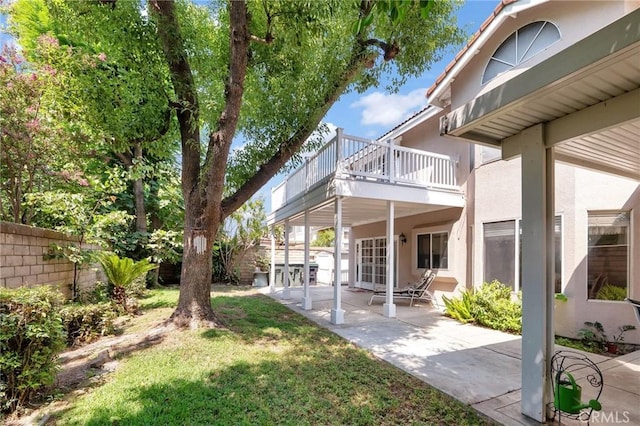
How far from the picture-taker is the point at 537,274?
3434mm

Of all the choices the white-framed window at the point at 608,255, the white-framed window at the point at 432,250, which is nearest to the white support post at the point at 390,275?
the white-framed window at the point at 432,250

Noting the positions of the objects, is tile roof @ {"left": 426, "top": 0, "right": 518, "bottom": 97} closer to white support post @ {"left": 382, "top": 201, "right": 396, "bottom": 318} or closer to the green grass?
white support post @ {"left": 382, "top": 201, "right": 396, "bottom": 318}

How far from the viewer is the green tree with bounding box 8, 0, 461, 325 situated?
6148mm

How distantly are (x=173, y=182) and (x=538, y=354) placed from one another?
47.6ft

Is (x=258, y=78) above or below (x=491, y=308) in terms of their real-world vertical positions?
above

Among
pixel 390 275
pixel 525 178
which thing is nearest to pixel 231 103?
pixel 525 178

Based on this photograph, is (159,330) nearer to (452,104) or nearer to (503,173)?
(503,173)

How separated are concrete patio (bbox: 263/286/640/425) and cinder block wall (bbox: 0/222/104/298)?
5.85 meters

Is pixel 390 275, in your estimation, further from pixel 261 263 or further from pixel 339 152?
pixel 261 263

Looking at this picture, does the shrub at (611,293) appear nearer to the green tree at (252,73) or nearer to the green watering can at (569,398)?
the green watering can at (569,398)

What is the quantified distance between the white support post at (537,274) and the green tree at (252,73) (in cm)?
443

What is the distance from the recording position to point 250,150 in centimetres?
789

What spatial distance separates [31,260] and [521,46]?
11279mm

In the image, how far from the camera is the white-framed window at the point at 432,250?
404 inches
